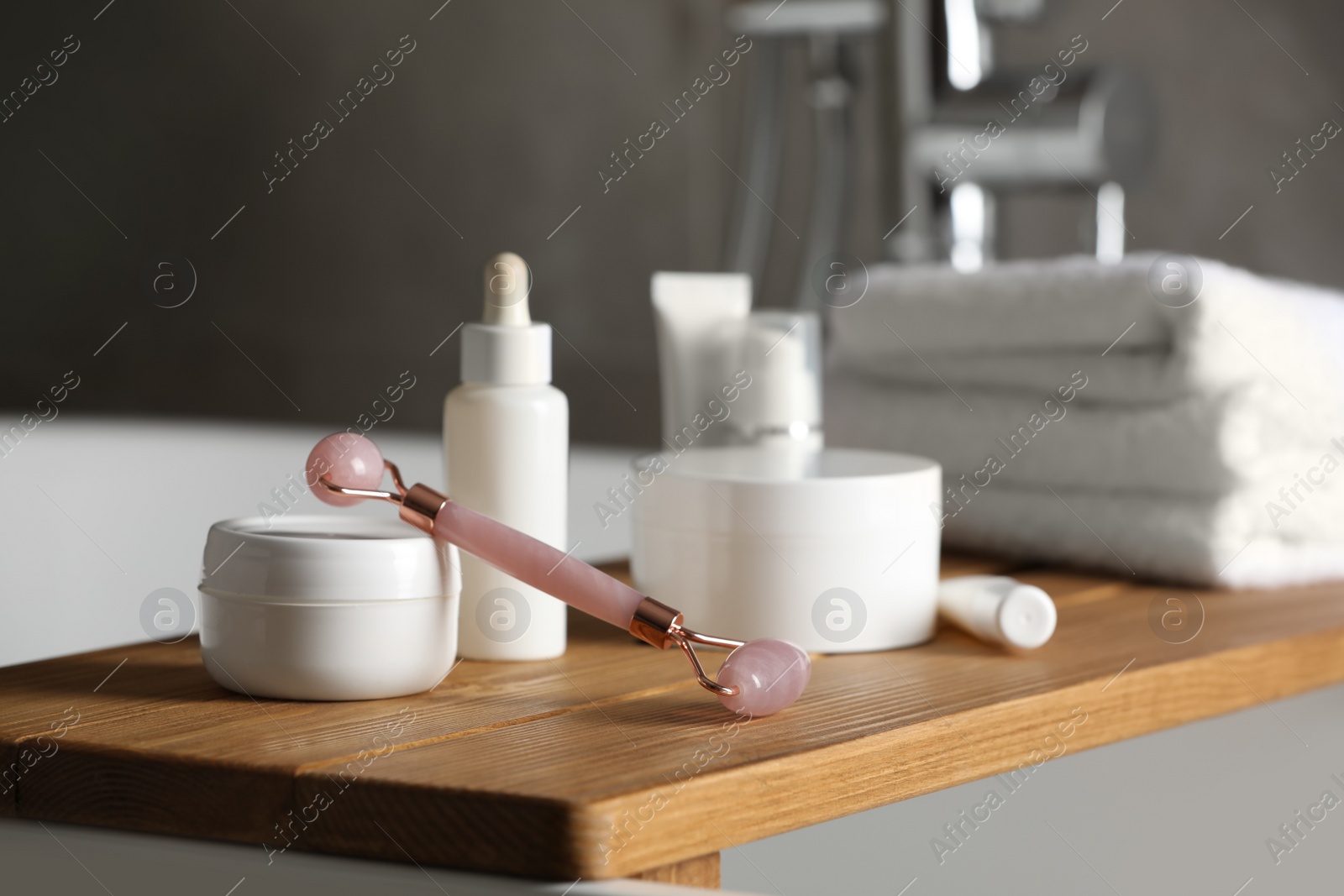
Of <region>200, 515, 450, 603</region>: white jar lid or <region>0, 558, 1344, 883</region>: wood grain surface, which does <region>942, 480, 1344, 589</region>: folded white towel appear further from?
<region>200, 515, 450, 603</region>: white jar lid

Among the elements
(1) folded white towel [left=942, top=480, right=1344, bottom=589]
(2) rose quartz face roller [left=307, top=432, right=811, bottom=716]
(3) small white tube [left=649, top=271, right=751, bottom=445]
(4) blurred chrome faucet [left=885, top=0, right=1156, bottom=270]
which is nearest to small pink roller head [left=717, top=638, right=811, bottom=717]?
(2) rose quartz face roller [left=307, top=432, right=811, bottom=716]

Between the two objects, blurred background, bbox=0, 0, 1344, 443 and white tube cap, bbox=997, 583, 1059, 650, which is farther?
blurred background, bbox=0, 0, 1344, 443

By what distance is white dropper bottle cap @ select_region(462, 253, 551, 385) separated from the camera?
22.0 inches

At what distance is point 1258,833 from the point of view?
0.62m

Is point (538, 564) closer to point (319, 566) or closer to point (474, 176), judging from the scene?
point (319, 566)

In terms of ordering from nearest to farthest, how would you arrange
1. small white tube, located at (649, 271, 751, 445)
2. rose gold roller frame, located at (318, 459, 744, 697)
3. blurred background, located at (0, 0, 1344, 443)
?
rose gold roller frame, located at (318, 459, 744, 697) < small white tube, located at (649, 271, 751, 445) < blurred background, located at (0, 0, 1344, 443)

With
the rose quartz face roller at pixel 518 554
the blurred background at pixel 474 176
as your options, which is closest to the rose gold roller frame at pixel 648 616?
the rose quartz face roller at pixel 518 554

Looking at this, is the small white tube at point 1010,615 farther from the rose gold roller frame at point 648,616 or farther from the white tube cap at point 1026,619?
the rose gold roller frame at point 648,616

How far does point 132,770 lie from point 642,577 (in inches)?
10.6

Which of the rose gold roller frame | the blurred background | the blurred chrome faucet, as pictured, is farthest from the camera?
the blurred background

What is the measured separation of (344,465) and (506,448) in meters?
0.07

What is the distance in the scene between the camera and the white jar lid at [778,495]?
0.59 meters

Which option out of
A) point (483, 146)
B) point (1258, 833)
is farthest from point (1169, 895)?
point (483, 146)

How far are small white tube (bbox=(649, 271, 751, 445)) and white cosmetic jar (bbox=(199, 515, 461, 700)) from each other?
0.26 metres
